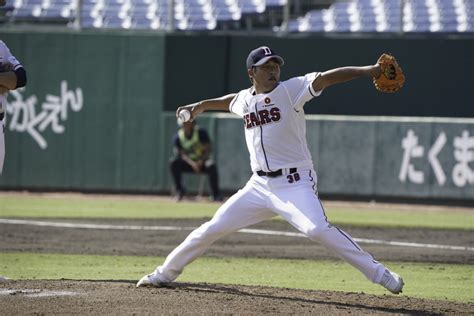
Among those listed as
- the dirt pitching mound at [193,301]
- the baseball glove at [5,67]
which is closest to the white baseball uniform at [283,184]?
the dirt pitching mound at [193,301]

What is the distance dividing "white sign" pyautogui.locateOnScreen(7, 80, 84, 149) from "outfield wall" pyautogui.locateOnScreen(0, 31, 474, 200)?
19 mm

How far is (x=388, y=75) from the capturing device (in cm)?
701

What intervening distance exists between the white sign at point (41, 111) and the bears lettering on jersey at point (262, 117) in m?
12.2

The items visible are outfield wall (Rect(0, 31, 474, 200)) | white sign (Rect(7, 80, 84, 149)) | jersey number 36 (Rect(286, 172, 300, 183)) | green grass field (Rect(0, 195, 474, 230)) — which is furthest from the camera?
white sign (Rect(7, 80, 84, 149))

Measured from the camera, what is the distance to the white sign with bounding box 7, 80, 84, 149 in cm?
1934

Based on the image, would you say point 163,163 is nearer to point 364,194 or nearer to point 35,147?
point 35,147

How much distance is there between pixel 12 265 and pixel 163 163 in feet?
29.7

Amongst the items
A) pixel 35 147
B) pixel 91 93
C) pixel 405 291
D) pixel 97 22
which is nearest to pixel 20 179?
pixel 35 147

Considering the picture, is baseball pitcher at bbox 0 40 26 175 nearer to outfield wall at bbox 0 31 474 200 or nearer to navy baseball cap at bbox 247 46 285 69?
navy baseball cap at bbox 247 46 285 69

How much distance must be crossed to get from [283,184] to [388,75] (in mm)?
1088

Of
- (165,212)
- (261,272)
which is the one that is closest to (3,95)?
(261,272)

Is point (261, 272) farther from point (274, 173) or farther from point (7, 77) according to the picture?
point (7, 77)

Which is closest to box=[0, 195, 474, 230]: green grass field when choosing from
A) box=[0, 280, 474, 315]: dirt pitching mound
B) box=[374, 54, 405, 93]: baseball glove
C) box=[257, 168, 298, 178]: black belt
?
box=[0, 280, 474, 315]: dirt pitching mound

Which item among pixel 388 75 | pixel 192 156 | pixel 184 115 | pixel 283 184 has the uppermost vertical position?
pixel 388 75
